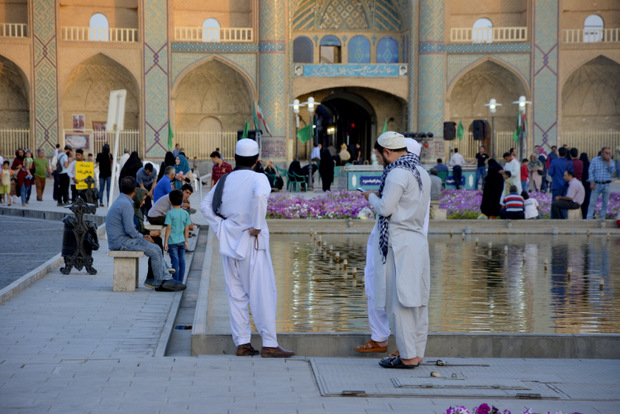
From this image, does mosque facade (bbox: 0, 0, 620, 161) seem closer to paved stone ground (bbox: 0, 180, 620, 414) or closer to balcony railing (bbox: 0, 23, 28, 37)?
balcony railing (bbox: 0, 23, 28, 37)

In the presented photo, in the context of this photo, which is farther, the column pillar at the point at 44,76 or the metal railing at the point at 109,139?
the metal railing at the point at 109,139

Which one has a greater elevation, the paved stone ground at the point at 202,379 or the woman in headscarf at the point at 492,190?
the woman in headscarf at the point at 492,190

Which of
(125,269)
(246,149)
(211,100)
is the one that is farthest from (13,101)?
(246,149)

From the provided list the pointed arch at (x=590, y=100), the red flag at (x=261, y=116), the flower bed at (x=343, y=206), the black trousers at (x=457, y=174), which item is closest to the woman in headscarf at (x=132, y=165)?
the flower bed at (x=343, y=206)

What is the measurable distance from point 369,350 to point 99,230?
8.94 metres

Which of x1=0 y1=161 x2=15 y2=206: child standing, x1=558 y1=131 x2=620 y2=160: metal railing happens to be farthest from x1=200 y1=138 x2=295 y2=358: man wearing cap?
x1=558 y1=131 x2=620 y2=160: metal railing

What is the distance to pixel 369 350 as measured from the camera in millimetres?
6066

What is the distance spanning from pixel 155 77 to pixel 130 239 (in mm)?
24135

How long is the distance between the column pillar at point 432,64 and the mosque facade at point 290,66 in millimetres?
49

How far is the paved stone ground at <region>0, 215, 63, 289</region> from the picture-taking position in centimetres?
1105

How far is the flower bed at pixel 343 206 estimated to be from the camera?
1636cm

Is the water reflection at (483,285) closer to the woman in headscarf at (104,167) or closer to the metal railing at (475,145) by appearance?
the woman in headscarf at (104,167)

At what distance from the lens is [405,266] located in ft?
18.8

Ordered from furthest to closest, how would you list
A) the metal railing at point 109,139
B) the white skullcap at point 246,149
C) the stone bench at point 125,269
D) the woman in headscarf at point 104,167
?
the metal railing at point 109,139, the woman in headscarf at point 104,167, the stone bench at point 125,269, the white skullcap at point 246,149
